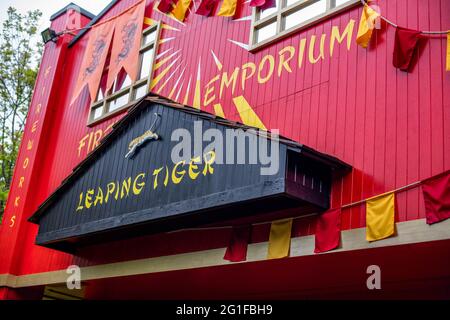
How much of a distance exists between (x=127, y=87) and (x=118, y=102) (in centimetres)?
46

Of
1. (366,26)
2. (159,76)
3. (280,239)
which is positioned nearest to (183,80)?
(159,76)

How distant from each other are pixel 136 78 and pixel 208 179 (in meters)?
5.35

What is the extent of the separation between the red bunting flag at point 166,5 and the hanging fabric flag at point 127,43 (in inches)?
26.7

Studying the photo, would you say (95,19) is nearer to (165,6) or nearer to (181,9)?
(165,6)

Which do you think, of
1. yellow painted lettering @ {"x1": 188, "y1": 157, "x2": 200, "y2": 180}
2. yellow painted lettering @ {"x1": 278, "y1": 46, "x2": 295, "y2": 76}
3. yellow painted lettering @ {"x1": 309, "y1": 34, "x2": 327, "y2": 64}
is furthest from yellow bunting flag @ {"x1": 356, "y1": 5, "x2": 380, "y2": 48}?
yellow painted lettering @ {"x1": 188, "y1": 157, "x2": 200, "y2": 180}

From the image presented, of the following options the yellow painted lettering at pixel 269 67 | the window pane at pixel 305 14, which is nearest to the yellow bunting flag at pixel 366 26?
the window pane at pixel 305 14

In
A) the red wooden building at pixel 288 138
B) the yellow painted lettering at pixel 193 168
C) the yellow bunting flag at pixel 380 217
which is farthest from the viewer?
the yellow painted lettering at pixel 193 168

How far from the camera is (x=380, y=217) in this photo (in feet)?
22.7

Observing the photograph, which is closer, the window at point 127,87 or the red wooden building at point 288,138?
the red wooden building at point 288,138

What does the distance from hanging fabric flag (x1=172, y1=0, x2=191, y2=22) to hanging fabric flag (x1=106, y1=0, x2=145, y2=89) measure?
47.2 inches

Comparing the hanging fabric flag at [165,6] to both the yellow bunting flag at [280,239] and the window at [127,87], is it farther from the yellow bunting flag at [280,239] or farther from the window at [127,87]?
the yellow bunting flag at [280,239]

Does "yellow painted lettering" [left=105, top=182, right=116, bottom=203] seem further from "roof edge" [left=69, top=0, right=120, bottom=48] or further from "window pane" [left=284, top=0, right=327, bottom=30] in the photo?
"roof edge" [left=69, top=0, right=120, bottom=48]

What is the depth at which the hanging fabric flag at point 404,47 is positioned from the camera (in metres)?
7.49

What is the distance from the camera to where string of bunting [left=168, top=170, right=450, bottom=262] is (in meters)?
6.39
